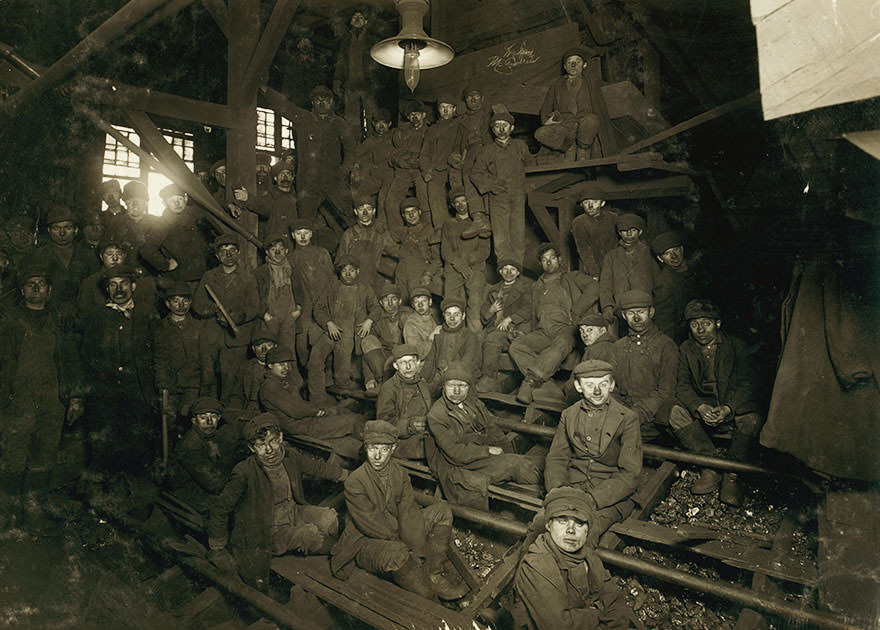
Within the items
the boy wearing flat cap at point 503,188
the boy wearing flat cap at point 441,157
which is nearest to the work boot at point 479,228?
the boy wearing flat cap at point 503,188

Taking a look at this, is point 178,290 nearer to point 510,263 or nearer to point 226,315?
point 226,315

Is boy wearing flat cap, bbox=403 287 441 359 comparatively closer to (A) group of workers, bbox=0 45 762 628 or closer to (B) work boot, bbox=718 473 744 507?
(A) group of workers, bbox=0 45 762 628

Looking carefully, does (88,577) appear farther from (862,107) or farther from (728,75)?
(728,75)

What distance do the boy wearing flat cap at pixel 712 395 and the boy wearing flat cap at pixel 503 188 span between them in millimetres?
3549

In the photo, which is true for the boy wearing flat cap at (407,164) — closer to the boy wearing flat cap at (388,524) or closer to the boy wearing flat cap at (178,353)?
the boy wearing flat cap at (178,353)

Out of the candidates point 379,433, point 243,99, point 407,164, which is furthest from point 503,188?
point 379,433

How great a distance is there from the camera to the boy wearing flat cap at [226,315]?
873 centimetres

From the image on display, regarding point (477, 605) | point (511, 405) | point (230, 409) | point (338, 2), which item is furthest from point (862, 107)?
point (338, 2)

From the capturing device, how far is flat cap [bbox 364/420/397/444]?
18.5 ft

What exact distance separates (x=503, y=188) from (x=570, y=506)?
637 cm

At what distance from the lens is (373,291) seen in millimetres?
9617

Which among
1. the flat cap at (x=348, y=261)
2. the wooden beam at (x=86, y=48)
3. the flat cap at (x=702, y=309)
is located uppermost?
the wooden beam at (x=86, y=48)

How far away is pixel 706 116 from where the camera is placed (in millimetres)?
7457

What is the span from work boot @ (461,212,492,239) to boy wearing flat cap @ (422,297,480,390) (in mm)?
1767
